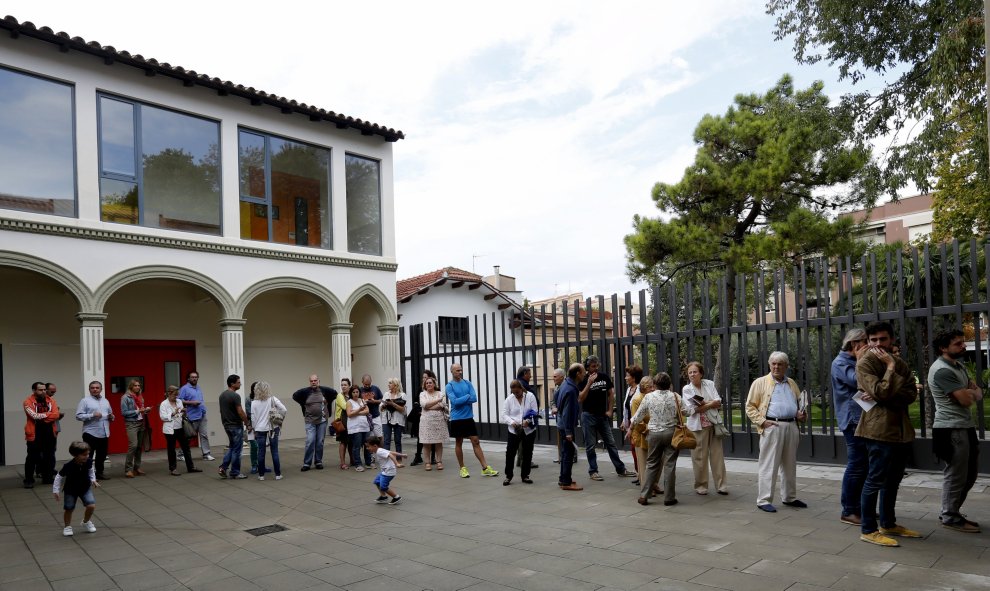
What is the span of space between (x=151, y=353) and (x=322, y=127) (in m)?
6.54

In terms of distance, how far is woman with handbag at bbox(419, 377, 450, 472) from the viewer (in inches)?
461

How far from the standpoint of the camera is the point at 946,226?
68.9 ft

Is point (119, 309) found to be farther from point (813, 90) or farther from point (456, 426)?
point (813, 90)

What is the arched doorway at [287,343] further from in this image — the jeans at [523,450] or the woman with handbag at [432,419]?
the jeans at [523,450]

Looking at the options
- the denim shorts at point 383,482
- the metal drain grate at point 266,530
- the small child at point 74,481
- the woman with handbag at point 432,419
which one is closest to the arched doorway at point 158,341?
the woman with handbag at point 432,419

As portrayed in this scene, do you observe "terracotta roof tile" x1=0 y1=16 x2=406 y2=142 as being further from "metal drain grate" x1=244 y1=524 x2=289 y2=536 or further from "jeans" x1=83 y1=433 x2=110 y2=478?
"metal drain grate" x1=244 y1=524 x2=289 y2=536

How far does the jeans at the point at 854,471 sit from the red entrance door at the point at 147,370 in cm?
1377

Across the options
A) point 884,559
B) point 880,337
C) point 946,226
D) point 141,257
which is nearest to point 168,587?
point 884,559

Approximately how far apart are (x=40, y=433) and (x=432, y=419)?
6180 mm

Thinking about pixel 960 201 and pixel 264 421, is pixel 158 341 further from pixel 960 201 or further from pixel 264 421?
pixel 960 201

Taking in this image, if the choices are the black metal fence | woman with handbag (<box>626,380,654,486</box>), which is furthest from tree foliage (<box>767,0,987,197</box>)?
woman with handbag (<box>626,380,654,486</box>)

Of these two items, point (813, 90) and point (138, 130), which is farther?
point (813, 90)

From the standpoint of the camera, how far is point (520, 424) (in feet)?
32.6

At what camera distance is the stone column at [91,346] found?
12.6 m
